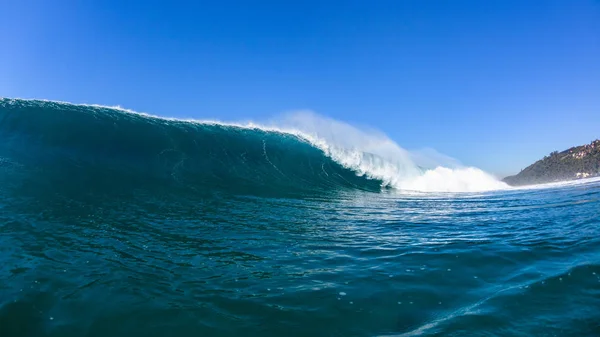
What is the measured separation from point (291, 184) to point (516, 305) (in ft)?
34.6


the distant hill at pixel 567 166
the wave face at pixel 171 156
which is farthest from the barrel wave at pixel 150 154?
the distant hill at pixel 567 166

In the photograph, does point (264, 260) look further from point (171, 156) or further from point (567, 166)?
point (567, 166)

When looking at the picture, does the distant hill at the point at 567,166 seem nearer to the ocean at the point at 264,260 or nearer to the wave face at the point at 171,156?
the wave face at the point at 171,156

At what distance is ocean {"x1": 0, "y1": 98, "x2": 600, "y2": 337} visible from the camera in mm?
3338

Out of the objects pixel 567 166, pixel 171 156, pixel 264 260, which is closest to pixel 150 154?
pixel 171 156

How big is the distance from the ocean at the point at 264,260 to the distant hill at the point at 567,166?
19.4 metres

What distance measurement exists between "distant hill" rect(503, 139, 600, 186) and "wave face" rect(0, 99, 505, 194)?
11366 mm

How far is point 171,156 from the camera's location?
47.2 feet

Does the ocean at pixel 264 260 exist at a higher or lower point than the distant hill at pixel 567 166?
lower

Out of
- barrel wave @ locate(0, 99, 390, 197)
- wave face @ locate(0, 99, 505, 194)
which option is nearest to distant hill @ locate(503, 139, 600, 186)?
wave face @ locate(0, 99, 505, 194)

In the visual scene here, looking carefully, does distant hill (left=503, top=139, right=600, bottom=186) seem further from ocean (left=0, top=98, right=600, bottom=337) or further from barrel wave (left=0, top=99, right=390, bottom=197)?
ocean (left=0, top=98, right=600, bottom=337)

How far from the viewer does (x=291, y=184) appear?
13.7m

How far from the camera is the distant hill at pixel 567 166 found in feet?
84.3

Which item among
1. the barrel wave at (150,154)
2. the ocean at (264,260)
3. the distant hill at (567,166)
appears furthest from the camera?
the distant hill at (567,166)
